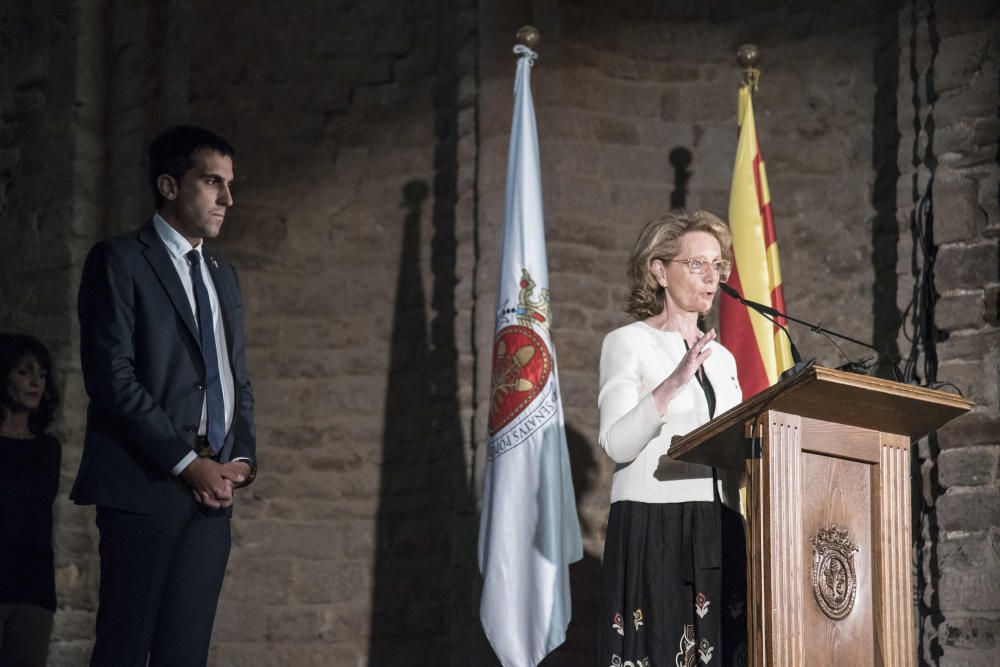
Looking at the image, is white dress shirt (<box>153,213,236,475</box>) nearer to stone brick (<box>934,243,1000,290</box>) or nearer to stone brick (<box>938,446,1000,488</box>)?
stone brick (<box>938,446,1000,488</box>)

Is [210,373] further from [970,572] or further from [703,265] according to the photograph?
[970,572]

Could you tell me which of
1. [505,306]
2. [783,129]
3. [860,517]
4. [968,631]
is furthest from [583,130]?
[860,517]

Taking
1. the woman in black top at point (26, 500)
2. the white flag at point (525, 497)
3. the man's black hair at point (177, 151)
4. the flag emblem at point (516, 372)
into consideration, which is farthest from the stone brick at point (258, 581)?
the man's black hair at point (177, 151)

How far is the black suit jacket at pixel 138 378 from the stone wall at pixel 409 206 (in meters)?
2.53

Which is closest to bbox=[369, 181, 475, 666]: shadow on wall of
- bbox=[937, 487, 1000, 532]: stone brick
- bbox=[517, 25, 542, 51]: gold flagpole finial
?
bbox=[517, 25, 542, 51]: gold flagpole finial

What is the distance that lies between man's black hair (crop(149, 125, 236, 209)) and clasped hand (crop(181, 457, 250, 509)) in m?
0.67

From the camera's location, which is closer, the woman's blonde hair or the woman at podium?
the woman at podium

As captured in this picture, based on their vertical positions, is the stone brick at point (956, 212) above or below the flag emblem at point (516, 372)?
above

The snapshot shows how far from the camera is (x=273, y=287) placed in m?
6.12

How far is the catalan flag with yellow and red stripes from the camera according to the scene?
16.3 ft

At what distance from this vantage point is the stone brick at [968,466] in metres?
4.79

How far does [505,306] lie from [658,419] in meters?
1.62

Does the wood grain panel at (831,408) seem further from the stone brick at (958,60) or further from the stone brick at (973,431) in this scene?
the stone brick at (958,60)

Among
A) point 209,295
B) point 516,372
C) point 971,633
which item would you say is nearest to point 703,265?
point 516,372
